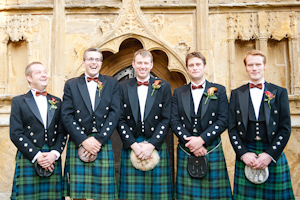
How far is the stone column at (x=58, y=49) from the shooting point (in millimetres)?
6074

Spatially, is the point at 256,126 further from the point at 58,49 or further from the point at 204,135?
the point at 58,49

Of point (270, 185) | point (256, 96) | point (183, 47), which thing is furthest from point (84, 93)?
point (183, 47)

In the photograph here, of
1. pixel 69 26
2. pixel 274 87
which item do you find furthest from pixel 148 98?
pixel 69 26

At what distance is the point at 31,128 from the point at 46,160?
43 cm

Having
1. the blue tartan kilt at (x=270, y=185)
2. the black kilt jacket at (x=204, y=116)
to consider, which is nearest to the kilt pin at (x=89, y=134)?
the black kilt jacket at (x=204, y=116)

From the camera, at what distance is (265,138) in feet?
12.3

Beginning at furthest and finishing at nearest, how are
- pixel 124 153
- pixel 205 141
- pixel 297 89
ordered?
pixel 297 89 → pixel 124 153 → pixel 205 141

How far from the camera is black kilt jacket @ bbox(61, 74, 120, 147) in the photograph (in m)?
3.86

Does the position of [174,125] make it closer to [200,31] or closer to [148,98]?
[148,98]

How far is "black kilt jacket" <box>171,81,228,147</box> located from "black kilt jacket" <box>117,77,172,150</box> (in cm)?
12

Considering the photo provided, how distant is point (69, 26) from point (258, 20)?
3436mm

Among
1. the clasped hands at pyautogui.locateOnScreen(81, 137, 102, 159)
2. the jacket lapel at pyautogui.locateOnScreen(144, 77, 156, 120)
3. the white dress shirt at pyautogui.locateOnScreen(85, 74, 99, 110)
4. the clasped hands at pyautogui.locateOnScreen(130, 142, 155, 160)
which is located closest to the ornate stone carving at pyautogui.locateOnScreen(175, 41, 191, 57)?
the jacket lapel at pyautogui.locateOnScreen(144, 77, 156, 120)

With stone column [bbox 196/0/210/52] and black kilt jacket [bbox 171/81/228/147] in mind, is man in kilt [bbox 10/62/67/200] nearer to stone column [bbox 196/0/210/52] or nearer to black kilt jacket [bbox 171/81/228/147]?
black kilt jacket [bbox 171/81/228/147]

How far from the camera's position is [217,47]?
20.1 ft
